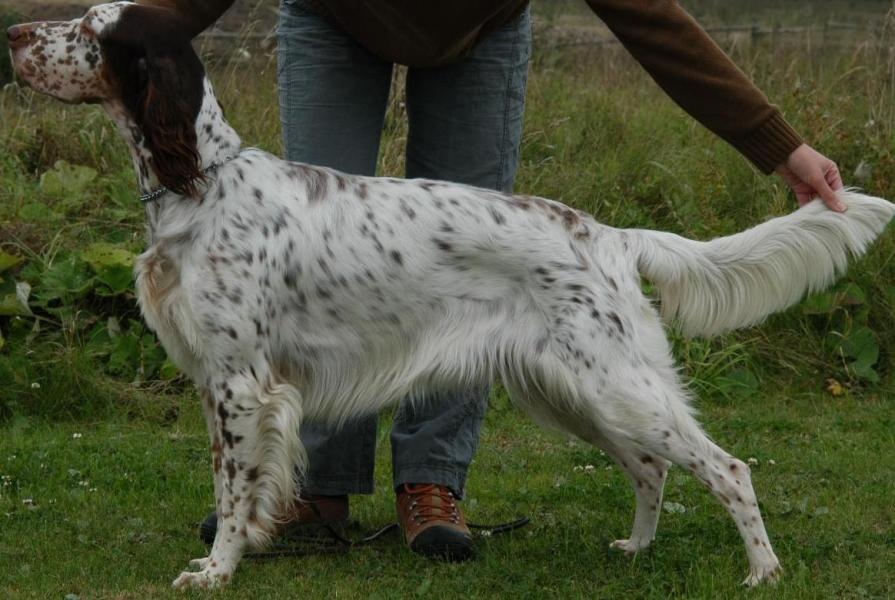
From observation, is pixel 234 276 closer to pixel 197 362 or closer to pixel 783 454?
pixel 197 362

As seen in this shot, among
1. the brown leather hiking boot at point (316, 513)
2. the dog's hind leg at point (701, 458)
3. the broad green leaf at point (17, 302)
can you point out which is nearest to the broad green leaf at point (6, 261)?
the broad green leaf at point (17, 302)

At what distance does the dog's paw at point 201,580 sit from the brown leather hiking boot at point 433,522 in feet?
2.11

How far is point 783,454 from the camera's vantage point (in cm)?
503

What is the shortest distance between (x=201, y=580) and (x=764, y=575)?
149 centimetres

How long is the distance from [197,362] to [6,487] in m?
1.33

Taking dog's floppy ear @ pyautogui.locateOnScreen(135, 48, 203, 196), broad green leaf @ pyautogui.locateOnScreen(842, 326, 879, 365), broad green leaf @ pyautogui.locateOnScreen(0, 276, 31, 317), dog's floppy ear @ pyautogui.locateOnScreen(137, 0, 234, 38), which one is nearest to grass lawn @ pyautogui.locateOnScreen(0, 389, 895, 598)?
broad green leaf @ pyautogui.locateOnScreen(842, 326, 879, 365)

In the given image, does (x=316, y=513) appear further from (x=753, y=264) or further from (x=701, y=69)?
(x=701, y=69)

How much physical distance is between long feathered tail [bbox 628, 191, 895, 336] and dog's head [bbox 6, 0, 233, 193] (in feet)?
4.22

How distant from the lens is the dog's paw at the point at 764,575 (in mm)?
3521

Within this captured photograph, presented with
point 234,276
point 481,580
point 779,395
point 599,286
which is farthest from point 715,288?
point 779,395

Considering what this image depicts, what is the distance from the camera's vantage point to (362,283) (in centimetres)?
363

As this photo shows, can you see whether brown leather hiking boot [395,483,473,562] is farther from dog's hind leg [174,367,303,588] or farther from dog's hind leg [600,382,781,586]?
dog's hind leg [600,382,781,586]

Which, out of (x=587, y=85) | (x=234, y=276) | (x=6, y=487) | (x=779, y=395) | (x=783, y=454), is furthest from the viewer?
(x=587, y=85)

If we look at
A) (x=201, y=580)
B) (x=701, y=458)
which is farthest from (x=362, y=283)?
(x=701, y=458)
